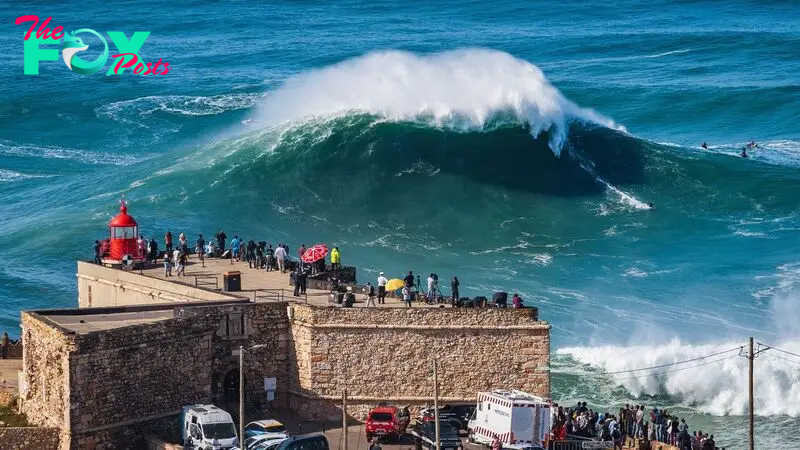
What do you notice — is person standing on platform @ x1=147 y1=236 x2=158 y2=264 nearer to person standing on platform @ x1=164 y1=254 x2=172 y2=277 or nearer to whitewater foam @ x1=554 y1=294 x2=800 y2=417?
person standing on platform @ x1=164 y1=254 x2=172 y2=277

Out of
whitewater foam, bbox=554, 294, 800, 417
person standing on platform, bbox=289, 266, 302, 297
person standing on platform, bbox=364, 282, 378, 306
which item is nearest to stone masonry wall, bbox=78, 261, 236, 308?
person standing on platform, bbox=289, 266, 302, 297

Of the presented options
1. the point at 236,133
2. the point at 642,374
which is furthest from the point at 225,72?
the point at 642,374

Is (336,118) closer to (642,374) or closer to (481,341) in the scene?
(642,374)

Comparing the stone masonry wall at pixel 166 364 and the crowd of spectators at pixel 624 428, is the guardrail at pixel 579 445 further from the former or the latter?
the stone masonry wall at pixel 166 364

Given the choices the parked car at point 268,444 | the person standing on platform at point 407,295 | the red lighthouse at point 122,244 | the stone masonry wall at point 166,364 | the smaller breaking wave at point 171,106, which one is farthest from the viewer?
the smaller breaking wave at point 171,106

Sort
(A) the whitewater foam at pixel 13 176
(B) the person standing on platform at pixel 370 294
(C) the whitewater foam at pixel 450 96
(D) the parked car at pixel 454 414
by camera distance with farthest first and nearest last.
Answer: (A) the whitewater foam at pixel 13 176
(C) the whitewater foam at pixel 450 96
(B) the person standing on platform at pixel 370 294
(D) the parked car at pixel 454 414

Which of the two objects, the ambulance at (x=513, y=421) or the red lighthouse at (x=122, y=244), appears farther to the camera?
the red lighthouse at (x=122, y=244)

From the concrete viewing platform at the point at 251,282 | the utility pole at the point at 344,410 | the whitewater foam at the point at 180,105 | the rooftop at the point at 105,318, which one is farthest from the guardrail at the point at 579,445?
the whitewater foam at the point at 180,105

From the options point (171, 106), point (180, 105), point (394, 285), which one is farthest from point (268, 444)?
point (180, 105)
